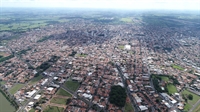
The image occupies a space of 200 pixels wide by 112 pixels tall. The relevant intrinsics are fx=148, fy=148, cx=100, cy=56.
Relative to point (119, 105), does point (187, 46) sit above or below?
above

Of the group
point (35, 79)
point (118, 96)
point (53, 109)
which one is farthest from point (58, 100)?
point (118, 96)

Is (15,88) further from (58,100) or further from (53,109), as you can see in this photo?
(53,109)

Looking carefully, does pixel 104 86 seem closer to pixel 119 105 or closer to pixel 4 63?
pixel 119 105

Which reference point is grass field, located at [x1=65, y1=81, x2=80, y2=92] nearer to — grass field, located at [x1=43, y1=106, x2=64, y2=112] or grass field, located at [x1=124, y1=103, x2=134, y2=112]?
grass field, located at [x1=43, y1=106, x2=64, y2=112]

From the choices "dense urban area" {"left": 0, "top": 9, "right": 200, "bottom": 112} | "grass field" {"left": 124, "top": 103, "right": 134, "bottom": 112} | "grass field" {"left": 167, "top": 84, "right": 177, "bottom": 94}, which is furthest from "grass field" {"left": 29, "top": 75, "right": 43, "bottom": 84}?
"grass field" {"left": 167, "top": 84, "right": 177, "bottom": 94}

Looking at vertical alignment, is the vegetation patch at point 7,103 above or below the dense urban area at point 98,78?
below

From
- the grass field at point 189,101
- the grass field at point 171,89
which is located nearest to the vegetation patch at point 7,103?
the grass field at point 171,89

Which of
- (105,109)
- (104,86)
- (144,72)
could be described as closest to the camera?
(105,109)

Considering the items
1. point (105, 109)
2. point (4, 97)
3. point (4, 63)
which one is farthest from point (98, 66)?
point (4, 63)

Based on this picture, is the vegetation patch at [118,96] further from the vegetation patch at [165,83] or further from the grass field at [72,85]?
the vegetation patch at [165,83]
